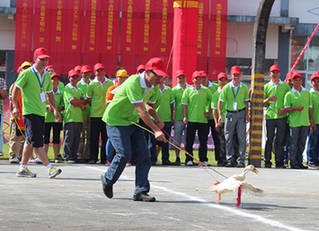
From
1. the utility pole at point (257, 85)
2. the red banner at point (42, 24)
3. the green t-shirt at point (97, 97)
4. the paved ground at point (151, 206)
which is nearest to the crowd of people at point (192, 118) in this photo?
the green t-shirt at point (97, 97)

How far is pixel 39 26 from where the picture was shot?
70.7 ft

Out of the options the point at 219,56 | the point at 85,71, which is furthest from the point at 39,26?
the point at 85,71

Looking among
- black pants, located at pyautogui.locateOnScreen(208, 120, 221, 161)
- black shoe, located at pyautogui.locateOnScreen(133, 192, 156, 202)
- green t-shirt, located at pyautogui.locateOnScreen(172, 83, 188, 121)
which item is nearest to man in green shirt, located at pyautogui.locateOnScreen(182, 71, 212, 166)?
green t-shirt, located at pyautogui.locateOnScreen(172, 83, 188, 121)

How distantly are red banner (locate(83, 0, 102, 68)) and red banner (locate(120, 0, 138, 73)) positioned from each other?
1002 mm

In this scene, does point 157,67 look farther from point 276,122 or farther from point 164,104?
point 276,122

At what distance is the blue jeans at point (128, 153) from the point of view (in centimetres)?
640

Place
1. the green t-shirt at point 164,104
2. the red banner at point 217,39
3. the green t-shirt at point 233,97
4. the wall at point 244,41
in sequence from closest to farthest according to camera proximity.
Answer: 1. the green t-shirt at point 233,97
2. the green t-shirt at point 164,104
3. the red banner at point 217,39
4. the wall at point 244,41

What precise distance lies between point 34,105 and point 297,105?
655 cm

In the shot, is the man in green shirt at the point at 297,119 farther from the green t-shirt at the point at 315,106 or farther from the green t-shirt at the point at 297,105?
the green t-shirt at the point at 315,106

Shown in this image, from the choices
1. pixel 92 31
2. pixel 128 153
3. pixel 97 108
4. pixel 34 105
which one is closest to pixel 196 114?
pixel 97 108

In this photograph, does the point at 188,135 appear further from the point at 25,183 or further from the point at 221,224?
the point at 221,224

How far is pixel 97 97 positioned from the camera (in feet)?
40.1

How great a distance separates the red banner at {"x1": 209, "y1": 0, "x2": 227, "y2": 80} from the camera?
2245 centimetres

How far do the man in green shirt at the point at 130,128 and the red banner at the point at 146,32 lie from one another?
15291 mm
